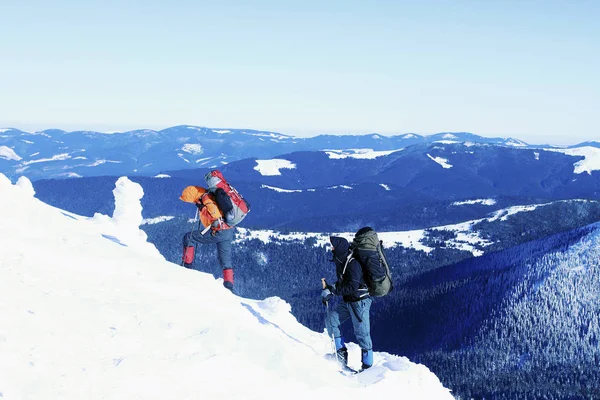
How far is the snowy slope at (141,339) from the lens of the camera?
13.5m

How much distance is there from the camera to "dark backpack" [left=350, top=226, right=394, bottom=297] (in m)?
19.3

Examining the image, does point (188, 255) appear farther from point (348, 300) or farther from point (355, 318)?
point (355, 318)

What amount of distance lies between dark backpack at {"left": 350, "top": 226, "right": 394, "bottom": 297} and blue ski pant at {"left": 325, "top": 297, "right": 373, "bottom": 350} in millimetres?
624

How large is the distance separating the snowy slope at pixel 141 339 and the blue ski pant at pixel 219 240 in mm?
1660

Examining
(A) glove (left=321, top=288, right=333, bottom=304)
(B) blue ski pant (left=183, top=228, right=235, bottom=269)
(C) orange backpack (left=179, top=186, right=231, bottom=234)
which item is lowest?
(A) glove (left=321, top=288, right=333, bottom=304)

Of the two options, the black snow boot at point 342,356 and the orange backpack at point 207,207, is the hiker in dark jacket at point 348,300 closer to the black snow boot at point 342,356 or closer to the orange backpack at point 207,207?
the black snow boot at point 342,356

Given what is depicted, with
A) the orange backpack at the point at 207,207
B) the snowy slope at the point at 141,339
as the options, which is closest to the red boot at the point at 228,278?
the snowy slope at the point at 141,339

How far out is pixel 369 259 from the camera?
19.3 m

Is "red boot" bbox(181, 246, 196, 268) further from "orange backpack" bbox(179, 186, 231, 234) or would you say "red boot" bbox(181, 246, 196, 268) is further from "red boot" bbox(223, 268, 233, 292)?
"orange backpack" bbox(179, 186, 231, 234)

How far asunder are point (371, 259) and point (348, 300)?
1723 millimetres

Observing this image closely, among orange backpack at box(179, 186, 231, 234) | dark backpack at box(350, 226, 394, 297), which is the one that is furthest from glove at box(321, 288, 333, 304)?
orange backpack at box(179, 186, 231, 234)

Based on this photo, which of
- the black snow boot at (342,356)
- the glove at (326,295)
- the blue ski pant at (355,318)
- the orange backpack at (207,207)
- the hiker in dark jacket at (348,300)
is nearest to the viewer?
the hiker in dark jacket at (348,300)

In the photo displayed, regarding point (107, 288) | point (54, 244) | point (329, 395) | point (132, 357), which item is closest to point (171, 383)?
point (132, 357)

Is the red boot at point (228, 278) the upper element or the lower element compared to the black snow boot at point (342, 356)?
upper
